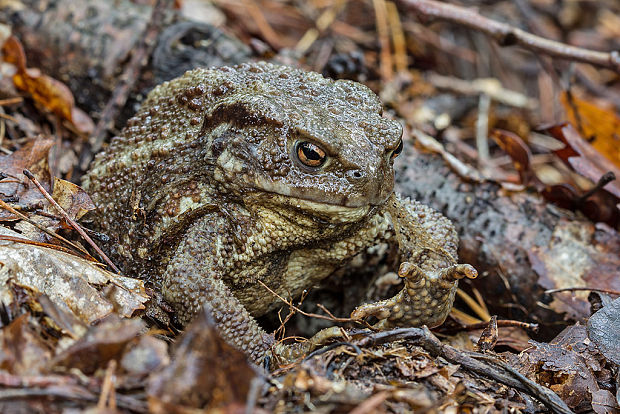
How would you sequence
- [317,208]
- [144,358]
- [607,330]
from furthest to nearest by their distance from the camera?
[607,330] < [317,208] < [144,358]

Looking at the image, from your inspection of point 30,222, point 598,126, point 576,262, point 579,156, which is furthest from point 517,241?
point 30,222

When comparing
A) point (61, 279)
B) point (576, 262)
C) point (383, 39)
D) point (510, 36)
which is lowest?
point (61, 279)

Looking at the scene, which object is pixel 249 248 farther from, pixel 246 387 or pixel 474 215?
pixel 474 215

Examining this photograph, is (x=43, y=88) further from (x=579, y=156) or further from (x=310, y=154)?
(x=579, y=156)

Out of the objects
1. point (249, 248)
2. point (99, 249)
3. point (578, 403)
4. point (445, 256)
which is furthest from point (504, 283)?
point (99, 249)

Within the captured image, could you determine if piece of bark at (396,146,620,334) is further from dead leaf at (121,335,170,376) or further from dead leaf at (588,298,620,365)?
dead leaf at (121,335,170,376)

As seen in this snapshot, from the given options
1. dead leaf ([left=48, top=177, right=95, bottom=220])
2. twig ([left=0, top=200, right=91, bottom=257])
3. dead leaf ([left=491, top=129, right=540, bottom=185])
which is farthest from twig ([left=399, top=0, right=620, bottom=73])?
twig ([left=0, top=200, right=91, bottom=257])

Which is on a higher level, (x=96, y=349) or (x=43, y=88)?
(x=43, y=88)

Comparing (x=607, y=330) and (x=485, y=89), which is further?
(x=485, y=89)
